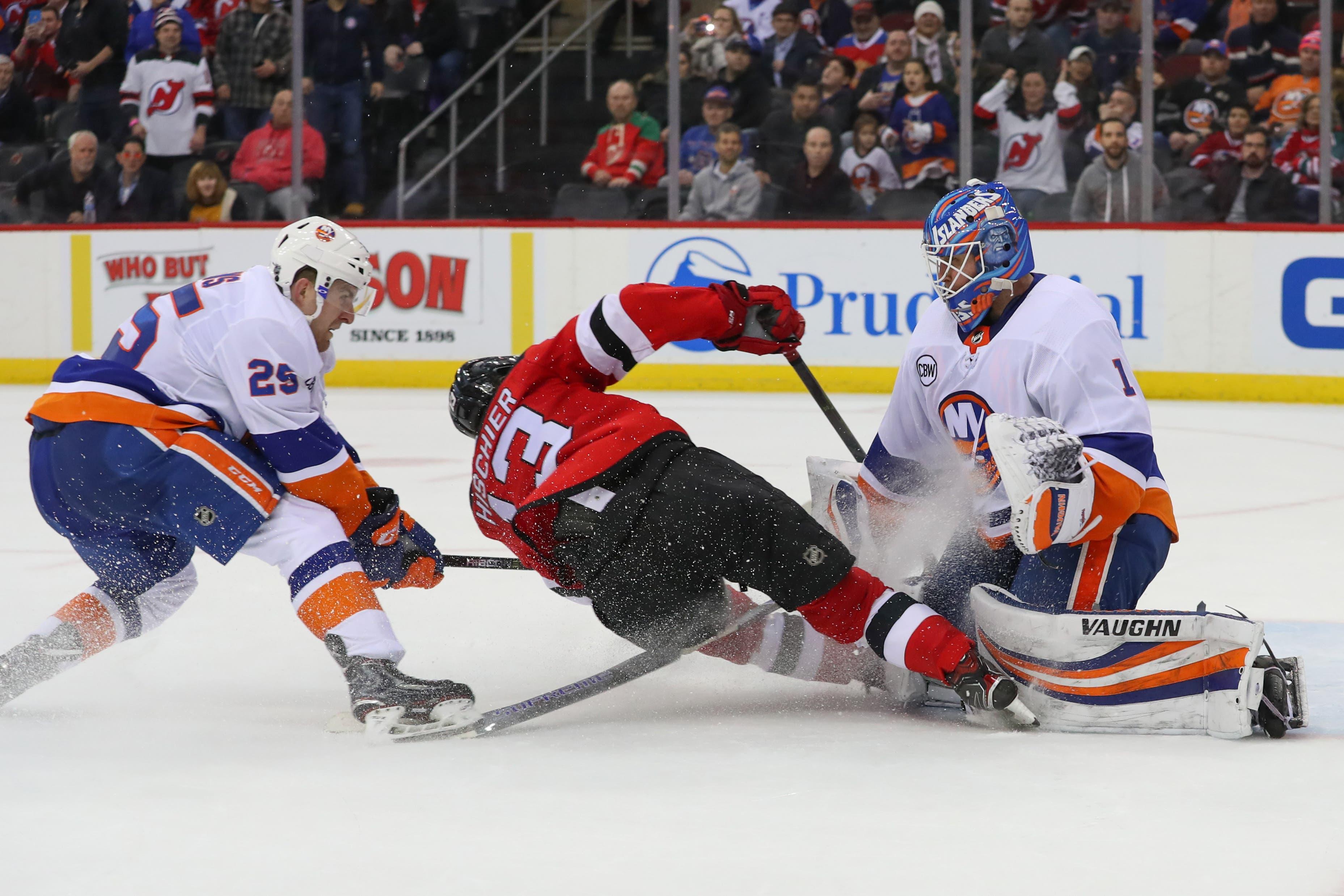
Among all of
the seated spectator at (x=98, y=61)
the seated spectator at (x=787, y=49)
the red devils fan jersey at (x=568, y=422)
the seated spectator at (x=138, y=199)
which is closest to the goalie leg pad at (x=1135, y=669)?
the red devils fan jersey at (x=568, y=422)

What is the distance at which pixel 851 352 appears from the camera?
787 centimetres

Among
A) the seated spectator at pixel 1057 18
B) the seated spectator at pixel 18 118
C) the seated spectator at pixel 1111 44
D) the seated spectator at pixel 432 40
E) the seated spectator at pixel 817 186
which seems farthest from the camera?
the seated spectator at pixel 18 118

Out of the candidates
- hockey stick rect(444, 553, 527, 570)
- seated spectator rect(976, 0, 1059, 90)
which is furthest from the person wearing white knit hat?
hockey stick rect(444, 553, 527, 570)

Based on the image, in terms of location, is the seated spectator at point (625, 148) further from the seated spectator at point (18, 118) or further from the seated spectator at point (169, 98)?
the seated spectator at point (18, 118)

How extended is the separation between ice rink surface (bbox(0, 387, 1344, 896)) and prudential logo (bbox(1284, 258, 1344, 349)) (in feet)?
13.0

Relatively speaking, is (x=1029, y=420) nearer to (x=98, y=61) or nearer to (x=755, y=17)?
(x=755, y=17)

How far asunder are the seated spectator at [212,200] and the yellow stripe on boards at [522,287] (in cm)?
152

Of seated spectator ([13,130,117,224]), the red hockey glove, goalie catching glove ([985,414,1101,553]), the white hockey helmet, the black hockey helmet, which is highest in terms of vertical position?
seated spectator ([13,130,117,224])

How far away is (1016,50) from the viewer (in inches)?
298

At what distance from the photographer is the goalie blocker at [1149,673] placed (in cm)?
248

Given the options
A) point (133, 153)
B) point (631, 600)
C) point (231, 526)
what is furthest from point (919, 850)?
point (133, 153)

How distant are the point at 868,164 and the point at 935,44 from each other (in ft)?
2.19

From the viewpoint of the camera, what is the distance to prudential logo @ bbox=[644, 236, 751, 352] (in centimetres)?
802

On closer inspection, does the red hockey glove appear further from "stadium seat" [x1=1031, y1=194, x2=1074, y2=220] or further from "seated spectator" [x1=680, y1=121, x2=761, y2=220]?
"seated spectator" [x1=680, y1=121, x2=761, y2=220]
